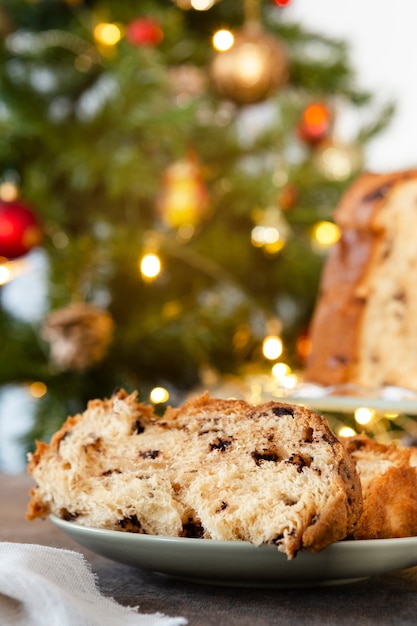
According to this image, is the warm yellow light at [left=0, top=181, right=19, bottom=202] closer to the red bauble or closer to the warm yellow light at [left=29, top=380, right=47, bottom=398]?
the red bauble

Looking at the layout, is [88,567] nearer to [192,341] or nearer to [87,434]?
[87,434]

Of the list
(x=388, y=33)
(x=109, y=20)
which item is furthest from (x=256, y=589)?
(x=388, y=33)

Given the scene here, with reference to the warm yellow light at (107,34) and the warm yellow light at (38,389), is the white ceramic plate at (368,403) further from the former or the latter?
the warm yellow light at (107,34)

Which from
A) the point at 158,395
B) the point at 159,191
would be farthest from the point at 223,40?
the point at 158,395

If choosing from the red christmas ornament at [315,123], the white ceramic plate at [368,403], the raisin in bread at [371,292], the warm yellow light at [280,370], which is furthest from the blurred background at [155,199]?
the white ceramic plate at [368,403]

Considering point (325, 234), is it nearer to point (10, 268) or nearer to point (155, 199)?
point (155, 199)
